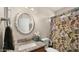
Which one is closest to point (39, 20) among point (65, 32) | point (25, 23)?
point (25, 23)

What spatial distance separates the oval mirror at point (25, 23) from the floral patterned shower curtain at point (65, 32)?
0.19 meters

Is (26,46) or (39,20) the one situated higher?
(39,20)

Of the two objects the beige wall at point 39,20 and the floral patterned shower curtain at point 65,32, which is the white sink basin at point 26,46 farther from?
the floral patterned shower curtain at point 65,32

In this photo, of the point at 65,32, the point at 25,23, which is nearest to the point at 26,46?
the point at 25,23

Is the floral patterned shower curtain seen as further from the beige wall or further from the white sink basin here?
the white sink basin

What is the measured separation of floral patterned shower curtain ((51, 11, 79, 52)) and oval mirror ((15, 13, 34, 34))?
7.4 inches

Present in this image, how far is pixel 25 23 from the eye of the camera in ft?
4.58

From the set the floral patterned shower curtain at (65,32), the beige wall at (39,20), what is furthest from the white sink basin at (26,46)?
the floral patterned shower curtain at (65,32)

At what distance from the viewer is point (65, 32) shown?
1390 mm

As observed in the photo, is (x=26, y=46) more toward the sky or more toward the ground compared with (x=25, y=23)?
more toward the ground

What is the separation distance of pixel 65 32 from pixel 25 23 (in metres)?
0.35

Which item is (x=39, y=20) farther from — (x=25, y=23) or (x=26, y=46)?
(x=26, y=46)
